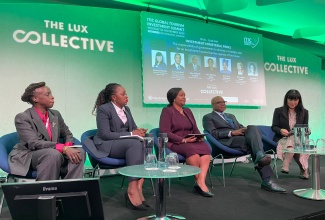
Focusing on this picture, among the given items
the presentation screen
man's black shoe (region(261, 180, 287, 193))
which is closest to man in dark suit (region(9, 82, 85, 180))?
man's black shoe (region(261, 180, 287, 193))

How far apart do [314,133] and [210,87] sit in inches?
137

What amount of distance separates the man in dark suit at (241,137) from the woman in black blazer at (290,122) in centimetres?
57

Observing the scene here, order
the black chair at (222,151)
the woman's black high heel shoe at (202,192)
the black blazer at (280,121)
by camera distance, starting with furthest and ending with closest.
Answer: the black blazer at (280,121)
the black chair at (222,151)
the woman's black high heel shoe at (202,192)

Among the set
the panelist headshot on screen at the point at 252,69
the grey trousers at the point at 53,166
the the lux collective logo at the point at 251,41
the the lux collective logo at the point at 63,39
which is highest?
the the lux collective logo at the point at 251,41

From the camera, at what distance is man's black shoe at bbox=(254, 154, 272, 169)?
3.52 m

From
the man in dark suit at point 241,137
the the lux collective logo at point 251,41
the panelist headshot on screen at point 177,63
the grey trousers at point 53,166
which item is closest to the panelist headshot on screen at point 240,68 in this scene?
the the lux collective logo at point 251,41

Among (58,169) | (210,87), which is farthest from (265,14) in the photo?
(58,169)

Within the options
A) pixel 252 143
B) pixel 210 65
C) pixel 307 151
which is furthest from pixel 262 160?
pixel 210 65

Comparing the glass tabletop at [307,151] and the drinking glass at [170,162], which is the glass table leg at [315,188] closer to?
the glass tabletop at [307,151]

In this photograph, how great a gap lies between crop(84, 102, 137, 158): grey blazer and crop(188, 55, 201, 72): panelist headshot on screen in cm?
245

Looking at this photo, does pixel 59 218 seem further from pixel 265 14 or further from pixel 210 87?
pixel 265 14

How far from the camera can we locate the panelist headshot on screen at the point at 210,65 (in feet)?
19.6

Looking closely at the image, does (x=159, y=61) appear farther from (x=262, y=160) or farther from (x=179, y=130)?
(x=262, y=160)

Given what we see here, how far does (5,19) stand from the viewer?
4281mm
